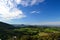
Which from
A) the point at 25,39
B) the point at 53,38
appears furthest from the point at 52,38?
the point at 25,39

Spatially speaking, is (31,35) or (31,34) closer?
(31,35)

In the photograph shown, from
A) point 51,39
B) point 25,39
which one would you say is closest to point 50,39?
point 51,39

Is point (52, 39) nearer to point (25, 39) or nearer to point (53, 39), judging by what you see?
point (53, 39)

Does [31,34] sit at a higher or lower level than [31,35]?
higher

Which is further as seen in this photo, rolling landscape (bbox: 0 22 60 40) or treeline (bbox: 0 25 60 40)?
rolling landscape (bbox: 0 22 60 40)

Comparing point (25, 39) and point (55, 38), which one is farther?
point (55, 38)

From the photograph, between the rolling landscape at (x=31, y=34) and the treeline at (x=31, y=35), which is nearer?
the treeline at (x=31, y=35)

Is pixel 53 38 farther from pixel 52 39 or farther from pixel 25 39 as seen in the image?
pixel 25 39

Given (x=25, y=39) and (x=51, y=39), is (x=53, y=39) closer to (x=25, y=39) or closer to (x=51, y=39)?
(x=51, y=39)
